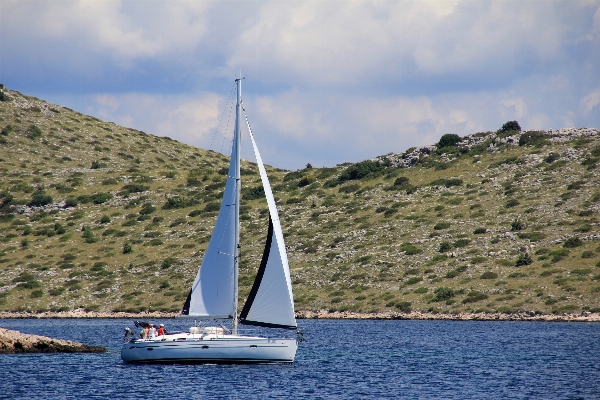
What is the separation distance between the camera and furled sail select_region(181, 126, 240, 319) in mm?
40969

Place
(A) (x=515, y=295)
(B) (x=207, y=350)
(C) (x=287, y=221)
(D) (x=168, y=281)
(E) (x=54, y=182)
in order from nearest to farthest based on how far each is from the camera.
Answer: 1. (B) (x=207, y=350)
2. (A) (x=515, y=295)
3. (D) (x=168, y=281)
4. (C) (x=287, y=221)
5. (E) (x=54, y=182)

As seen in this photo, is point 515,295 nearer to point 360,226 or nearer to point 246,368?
point 360,226

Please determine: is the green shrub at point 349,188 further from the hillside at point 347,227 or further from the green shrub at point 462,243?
the green shrub at point 462,243

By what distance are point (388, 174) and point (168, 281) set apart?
143 ft

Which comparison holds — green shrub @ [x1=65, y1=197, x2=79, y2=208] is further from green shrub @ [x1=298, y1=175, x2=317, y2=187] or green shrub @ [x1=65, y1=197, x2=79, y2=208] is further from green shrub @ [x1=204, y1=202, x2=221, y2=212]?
green shrub @ [x1=298, y1=175, x2=317, y2=187]

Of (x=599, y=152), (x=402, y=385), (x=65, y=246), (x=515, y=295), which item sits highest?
(x=599, y=152)

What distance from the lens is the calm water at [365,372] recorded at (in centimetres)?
3575

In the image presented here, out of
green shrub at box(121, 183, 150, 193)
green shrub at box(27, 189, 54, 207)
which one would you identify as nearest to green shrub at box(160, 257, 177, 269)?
green shrub at box(121, 183, 150, 193)

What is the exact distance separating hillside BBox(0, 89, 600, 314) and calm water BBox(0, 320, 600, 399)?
69.0 feet

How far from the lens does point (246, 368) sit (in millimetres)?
41500

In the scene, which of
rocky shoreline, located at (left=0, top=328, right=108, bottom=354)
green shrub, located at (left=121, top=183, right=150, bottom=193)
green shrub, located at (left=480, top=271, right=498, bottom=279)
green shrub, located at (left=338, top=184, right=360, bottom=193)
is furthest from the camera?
green shrub, located at (left=121, top=183, right=150, bottom=193)

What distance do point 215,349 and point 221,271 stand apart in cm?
415

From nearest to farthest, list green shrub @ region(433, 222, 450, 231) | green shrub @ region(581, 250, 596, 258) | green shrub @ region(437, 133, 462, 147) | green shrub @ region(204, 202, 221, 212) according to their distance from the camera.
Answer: green shrub @ region(581, 250, 596, 258), green shrub @ region(433, 222, 450, 231), green shrub @ region(204, 202, 221, 212), green shrub @ region(437, 133, 462, 147)

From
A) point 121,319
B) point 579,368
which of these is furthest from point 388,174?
point 579,368
